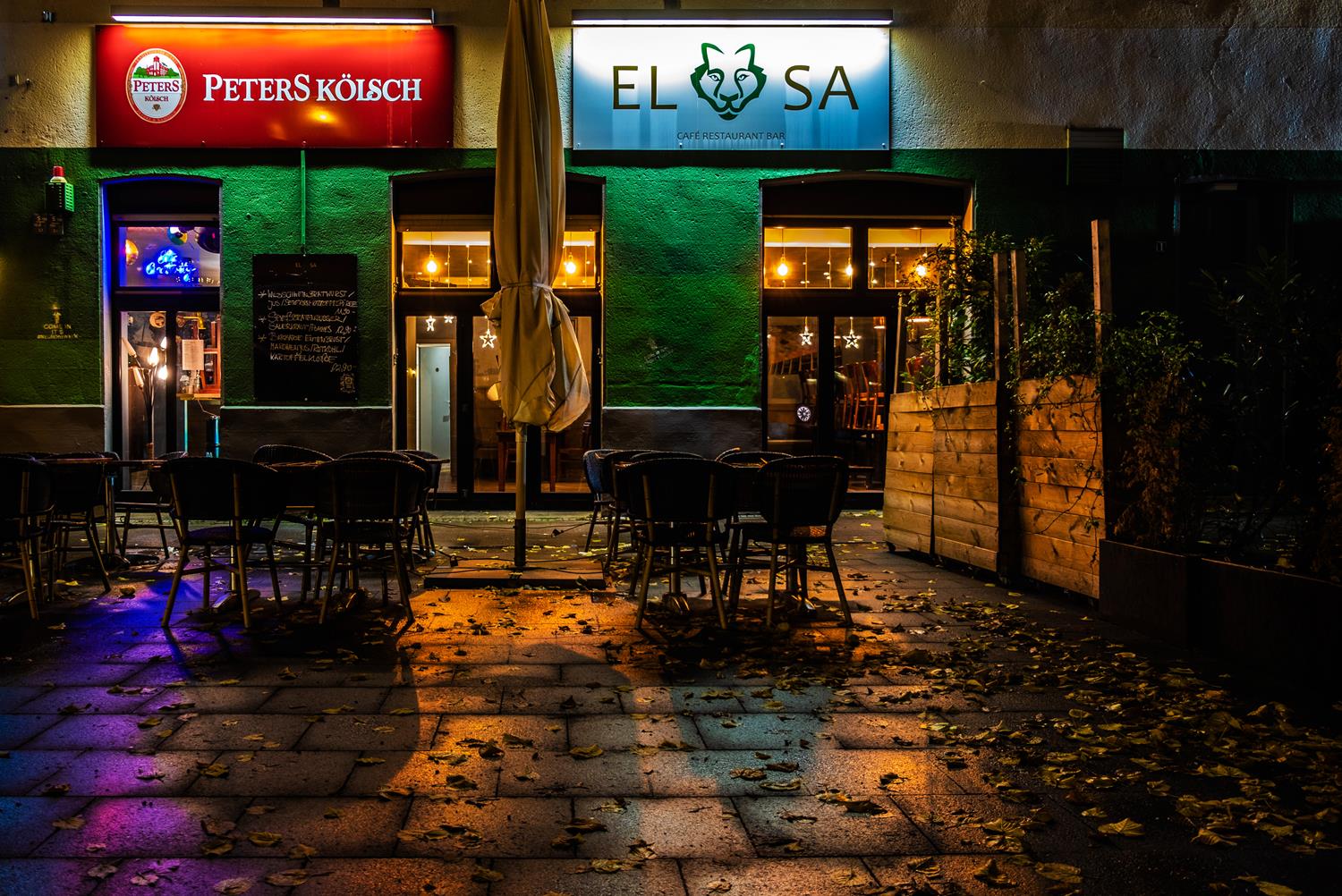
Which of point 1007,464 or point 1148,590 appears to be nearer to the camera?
point 1148,590

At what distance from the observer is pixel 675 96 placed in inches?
469

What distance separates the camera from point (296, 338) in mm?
11742

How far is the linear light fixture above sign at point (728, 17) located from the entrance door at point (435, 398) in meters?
4.42

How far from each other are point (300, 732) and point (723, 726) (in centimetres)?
167

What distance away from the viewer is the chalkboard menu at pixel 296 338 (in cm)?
1173

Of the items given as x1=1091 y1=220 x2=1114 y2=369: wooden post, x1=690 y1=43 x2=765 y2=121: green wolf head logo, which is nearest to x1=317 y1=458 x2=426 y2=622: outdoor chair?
x1=1091 y1=220 x2=1114 y2=369: wooden post

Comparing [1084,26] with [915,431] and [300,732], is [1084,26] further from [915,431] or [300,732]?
[300,732]

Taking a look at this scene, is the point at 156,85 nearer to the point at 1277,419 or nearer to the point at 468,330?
the point at 468,330

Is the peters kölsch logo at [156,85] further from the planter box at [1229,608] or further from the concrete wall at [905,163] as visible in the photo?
the planter box at [1229,608]

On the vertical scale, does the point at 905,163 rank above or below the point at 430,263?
above

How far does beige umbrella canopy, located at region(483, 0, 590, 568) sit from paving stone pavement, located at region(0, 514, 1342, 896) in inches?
64.8

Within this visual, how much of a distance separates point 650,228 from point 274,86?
15.9ft

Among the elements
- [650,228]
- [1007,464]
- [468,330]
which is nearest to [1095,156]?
[650,228]

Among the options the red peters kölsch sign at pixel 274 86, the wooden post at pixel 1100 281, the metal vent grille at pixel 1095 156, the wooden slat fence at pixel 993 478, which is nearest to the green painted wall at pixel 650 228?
the metal vent grille at pixel 1095 156
